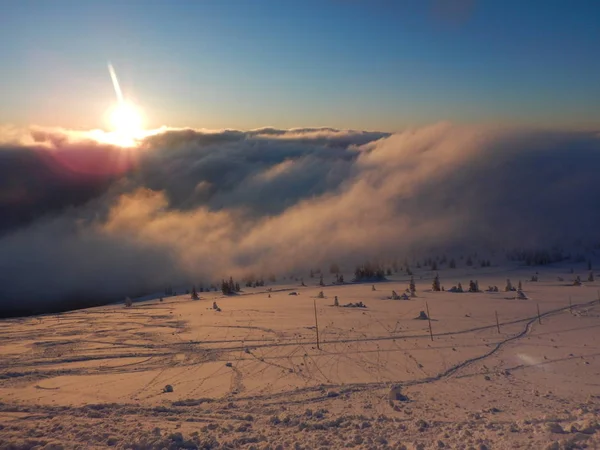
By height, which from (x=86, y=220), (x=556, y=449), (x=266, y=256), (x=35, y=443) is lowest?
(x=556, y=449)

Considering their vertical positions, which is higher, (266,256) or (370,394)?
(266,256)

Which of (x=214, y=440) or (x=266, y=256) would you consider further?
(x=266, y=256)

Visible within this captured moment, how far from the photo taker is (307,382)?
55.5 ft

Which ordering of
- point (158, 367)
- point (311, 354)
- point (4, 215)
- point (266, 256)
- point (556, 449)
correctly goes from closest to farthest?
point (556, 449)
point (158, 367)
point (311, 354)
point (266, 256)
point (4, 215)

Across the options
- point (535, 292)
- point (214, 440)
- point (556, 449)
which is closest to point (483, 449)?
point (556, 449)

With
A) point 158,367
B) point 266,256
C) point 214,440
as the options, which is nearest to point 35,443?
point 214,440

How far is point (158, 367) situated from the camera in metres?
19.6

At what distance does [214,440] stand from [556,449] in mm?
8046

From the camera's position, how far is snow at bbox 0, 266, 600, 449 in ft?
39.0

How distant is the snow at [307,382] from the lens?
1189cm

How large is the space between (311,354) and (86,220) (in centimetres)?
18036

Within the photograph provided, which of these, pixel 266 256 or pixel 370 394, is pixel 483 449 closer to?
pixel 370 394

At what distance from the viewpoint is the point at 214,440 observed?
38.5 feet

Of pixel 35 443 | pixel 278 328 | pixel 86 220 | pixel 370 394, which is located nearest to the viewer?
pixel 35 443
